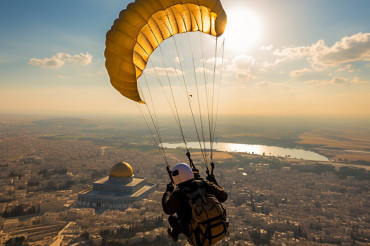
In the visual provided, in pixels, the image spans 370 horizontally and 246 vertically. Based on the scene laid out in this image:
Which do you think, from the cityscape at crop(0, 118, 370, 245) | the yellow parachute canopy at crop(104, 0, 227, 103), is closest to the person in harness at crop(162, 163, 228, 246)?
the yellow parachute canopy at crop(104, 0, 227, 103)

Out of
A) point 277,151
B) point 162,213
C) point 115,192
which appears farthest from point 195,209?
point 277,151

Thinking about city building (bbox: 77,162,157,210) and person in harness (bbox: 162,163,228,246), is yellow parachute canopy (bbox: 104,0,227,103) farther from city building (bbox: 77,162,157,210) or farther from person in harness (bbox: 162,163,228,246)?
city building (bbox: 77,162,157,210)

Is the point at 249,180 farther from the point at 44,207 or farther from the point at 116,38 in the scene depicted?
the point at 116,38

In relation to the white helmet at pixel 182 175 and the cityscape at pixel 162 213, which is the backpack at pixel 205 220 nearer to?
the white helmet at pixel 182 175

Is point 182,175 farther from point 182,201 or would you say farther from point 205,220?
point 205,220

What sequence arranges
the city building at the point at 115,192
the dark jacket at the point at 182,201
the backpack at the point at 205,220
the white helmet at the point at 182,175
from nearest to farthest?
1. the backpack at the point at 205,220
2. the dark jacket at the point at 182,201
3. the white helmet at the point at 182,175
4. the city building at the point at 115,192

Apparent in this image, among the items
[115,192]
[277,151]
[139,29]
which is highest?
[139,29]

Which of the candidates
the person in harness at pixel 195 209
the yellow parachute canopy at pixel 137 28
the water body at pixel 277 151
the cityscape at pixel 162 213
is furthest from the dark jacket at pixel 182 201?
the water body at pixel 277 151
